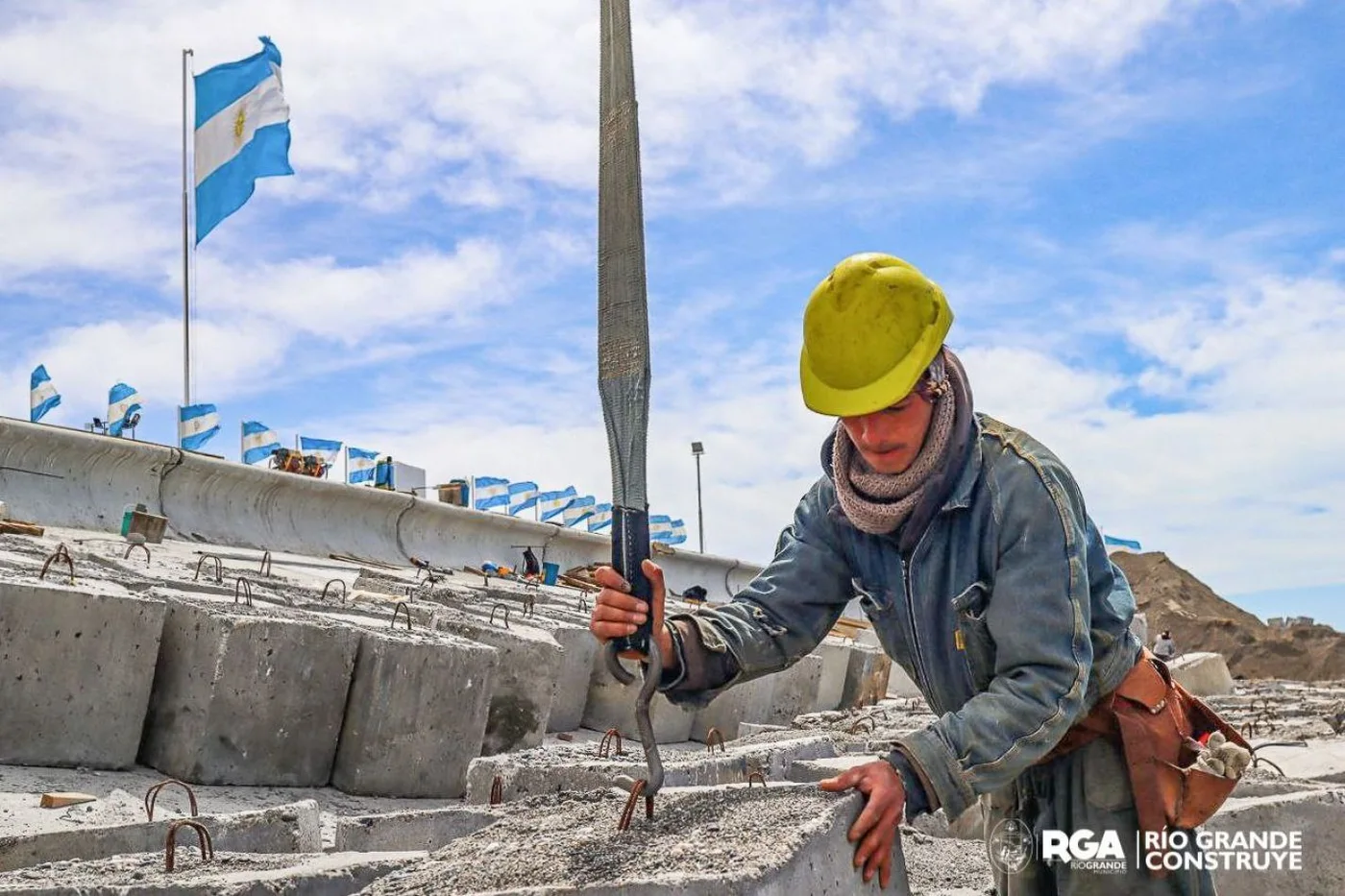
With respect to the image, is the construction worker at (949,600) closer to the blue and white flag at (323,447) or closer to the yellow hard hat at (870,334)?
the yellow hard hat at (870,334)

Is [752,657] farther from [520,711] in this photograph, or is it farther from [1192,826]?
[520,711]

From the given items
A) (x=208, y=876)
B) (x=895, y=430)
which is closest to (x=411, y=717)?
(x=208, y=876)

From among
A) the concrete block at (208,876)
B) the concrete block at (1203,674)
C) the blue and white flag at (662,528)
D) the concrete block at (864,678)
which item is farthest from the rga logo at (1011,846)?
the blue and white flag at (662,528)

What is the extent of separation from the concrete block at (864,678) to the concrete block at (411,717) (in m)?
5.75

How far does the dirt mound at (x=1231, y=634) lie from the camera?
87.0 feet

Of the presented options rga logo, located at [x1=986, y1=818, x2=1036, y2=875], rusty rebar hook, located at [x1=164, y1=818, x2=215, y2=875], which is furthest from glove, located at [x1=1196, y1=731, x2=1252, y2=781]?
rusty rebar hook, located at [x1=164, y1=818, x2=215, y2=875]

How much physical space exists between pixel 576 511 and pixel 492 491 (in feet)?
16.7

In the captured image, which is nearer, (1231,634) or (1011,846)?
(1011,846)

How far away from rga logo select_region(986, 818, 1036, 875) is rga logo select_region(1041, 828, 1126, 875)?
0.09 meters

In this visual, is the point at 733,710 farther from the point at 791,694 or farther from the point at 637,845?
the point at 637,845

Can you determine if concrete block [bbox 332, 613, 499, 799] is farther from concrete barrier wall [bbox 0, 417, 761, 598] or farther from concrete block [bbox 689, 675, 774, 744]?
concrete barrier wall [bbox 0, 417, 761, 598]

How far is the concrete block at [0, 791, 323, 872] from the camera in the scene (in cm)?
332

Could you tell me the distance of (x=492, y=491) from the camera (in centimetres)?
2505

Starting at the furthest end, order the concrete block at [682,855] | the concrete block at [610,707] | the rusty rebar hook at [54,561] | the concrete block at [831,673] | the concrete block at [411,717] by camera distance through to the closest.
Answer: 1. the concrete block at [831,673]
2. the concrete block at [610,707]
3. the concrete block at [411,717]
4. the rusty rebar hook at [54,561]
5. the concrete block at [682,855]
